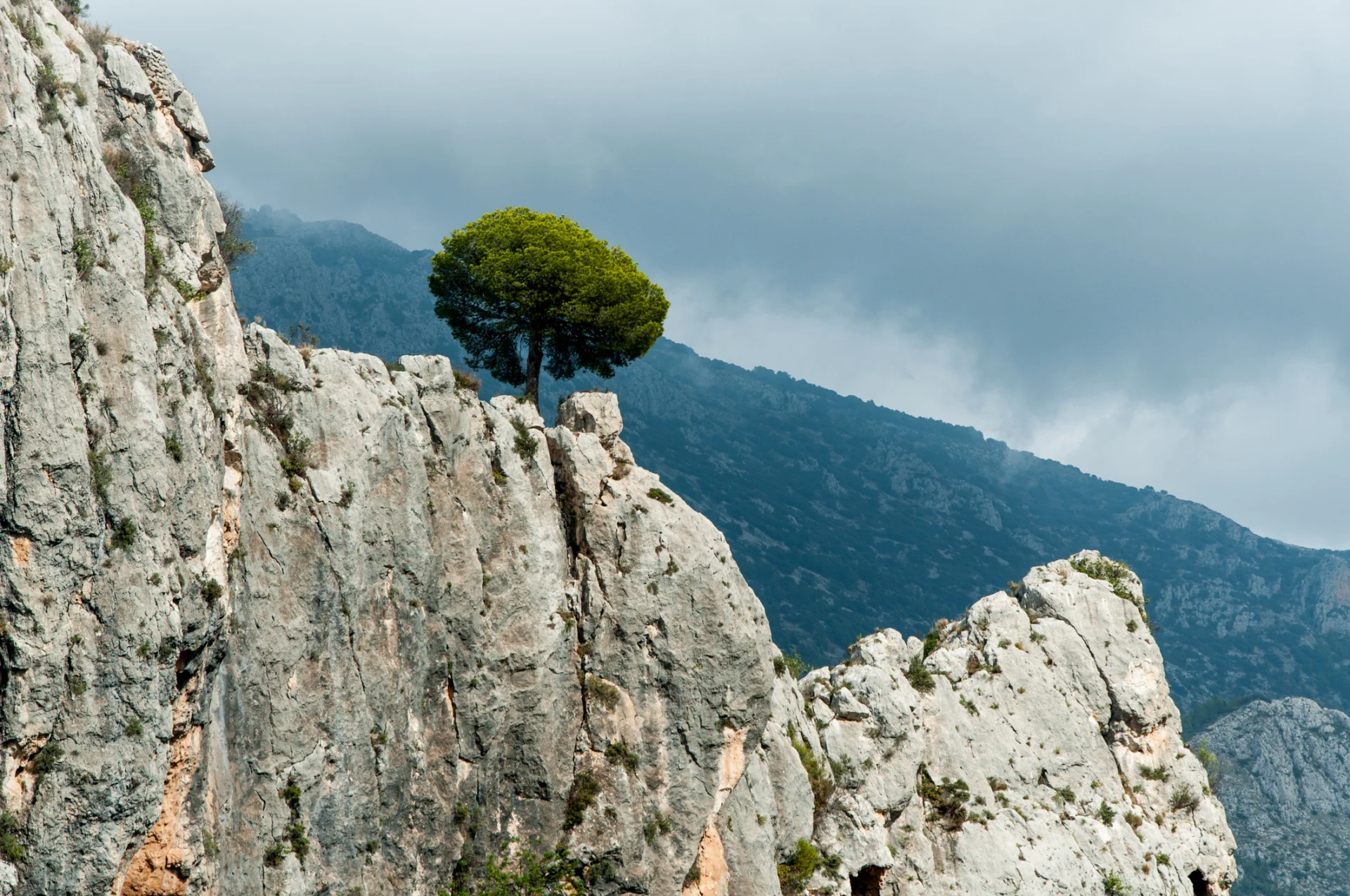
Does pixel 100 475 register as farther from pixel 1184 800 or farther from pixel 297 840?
pixel 1184 800

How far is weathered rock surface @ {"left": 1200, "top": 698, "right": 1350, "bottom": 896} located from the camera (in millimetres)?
170375

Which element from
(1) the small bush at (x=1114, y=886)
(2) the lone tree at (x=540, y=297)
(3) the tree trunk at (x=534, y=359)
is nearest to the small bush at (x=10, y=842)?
(2) the lone tree at (x=540, y=297)

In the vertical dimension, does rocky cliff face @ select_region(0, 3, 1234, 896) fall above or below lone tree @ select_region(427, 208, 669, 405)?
below

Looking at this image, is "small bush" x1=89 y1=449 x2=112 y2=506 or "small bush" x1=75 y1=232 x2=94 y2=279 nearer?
"small bush" x1=89 y1=449 x2=112 y2=506

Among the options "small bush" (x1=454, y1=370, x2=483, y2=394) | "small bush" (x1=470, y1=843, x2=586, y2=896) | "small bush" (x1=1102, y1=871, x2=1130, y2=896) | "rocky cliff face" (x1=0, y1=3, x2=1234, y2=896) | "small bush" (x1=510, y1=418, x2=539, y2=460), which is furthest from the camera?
"small bush" (x1=1102, y1=871, x2=1130, y2=896)

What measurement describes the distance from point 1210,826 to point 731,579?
116 feet

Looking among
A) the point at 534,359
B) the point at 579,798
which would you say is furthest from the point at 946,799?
the point at 534,359

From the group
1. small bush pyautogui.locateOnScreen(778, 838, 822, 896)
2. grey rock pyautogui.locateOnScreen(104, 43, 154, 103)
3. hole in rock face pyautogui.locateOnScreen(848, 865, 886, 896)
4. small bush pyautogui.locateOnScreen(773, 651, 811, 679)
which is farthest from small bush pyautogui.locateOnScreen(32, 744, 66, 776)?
hole in rock face pyautogui.locateOnScreen(848, 865, 886, 896)

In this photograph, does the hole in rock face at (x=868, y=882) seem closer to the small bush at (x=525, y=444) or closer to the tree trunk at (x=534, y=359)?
the small bush at (x=525, y=444)

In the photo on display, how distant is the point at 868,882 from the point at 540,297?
33.4m

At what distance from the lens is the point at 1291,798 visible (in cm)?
17775

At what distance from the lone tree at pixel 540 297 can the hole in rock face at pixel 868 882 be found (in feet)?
93.4

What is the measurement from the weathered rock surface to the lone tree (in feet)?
551

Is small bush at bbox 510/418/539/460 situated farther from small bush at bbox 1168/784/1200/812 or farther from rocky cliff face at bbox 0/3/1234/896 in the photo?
small bush at bbox 1168/784/1200/812
